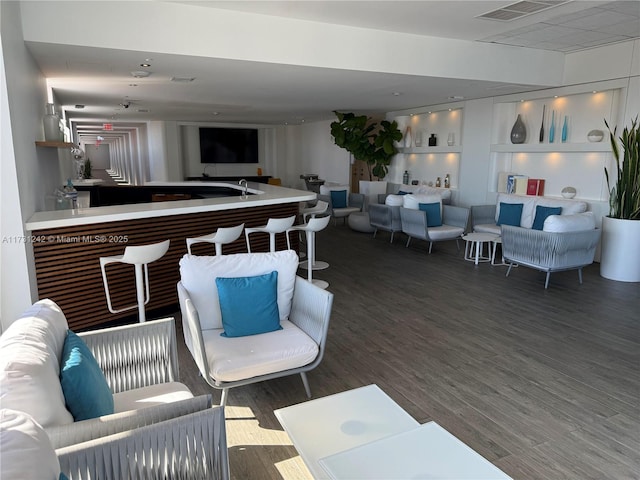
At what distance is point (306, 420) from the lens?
212cm

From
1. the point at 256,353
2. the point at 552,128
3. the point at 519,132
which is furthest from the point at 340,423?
the point at 519,132

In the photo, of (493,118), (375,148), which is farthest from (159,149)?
(493,118)

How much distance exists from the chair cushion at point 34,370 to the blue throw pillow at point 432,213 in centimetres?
646

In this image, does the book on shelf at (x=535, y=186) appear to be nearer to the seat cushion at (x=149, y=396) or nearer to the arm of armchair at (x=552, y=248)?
the arm of armchair at (x=552, y=248)

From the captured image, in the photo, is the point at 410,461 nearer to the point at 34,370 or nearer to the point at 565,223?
the point at 34,370

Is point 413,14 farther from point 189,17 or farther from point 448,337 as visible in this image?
point 448,337

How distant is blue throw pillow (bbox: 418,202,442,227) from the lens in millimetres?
7587

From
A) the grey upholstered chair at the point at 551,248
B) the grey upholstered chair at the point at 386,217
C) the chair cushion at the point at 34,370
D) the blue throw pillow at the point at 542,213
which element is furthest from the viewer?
the grey upholstered chair at the point at 386,217

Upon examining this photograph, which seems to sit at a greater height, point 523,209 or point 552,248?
point 523,209

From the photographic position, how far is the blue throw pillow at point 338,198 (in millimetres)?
9733

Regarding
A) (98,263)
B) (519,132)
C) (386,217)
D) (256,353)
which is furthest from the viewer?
(386,217)

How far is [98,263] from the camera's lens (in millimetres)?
4066

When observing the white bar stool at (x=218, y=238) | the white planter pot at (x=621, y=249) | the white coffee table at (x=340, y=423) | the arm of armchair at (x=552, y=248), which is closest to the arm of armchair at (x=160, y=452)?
the white coffee table at (x=340, y=423)

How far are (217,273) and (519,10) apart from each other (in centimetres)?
418
